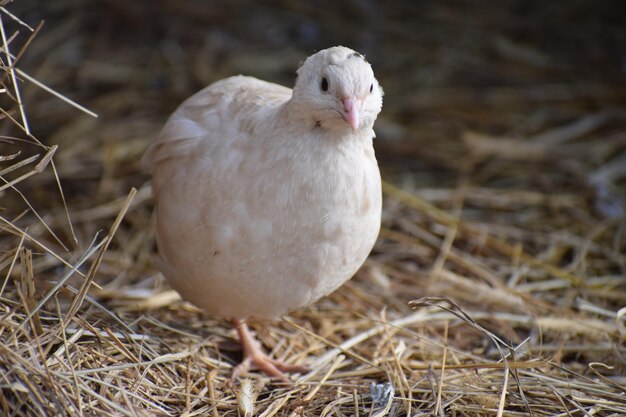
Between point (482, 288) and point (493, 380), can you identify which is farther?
point (482, 288)

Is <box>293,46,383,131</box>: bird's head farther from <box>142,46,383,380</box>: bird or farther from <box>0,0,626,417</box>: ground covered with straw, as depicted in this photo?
<box>0,0,626,417</box>: ground covered with straw

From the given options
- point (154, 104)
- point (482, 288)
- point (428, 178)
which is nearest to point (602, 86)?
point (428, 178)

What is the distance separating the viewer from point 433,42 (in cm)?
525

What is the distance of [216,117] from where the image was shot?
8.43ft

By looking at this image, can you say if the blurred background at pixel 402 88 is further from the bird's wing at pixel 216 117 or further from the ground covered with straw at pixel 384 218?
the bird's wing at pixel 216 117

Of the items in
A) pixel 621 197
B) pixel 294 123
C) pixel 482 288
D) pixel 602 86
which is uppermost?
pixel 294 123

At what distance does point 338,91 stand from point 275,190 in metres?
0.37

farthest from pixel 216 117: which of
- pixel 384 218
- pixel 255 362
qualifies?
pixel 384 218

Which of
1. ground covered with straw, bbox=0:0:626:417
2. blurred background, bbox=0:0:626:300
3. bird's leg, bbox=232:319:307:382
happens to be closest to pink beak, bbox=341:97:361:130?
ground covered with straw, bbox=0:0:626:417

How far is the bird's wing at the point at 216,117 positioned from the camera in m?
2.49

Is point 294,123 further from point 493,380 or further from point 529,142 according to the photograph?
point 529,142

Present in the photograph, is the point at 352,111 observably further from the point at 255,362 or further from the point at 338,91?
the point at 255,362

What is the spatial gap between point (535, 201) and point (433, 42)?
5.44 feet

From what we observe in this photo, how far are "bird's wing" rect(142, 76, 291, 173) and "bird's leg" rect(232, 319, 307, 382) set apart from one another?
716mm
